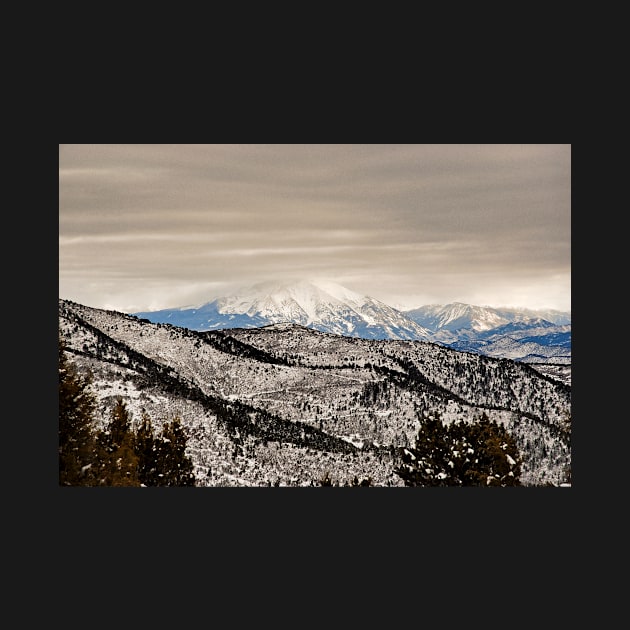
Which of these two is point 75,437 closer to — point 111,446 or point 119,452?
point 111,446

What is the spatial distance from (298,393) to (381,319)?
9.52ft

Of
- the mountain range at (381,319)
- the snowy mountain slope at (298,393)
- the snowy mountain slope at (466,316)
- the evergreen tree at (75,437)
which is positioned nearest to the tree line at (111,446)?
the evergreen tree at (75,437)

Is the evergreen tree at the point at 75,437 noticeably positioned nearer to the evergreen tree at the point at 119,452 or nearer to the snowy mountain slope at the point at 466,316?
the evergreen tree at the point at 119,452

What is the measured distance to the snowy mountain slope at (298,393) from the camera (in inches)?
885

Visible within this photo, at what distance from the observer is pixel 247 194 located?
23.1 meters

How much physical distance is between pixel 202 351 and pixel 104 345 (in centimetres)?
253

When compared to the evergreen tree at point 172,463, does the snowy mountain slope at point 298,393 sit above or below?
above

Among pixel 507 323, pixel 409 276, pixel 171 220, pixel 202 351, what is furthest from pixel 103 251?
pixel 507 323

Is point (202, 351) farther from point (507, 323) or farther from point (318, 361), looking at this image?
point (507, 323)

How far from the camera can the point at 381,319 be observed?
938 inches

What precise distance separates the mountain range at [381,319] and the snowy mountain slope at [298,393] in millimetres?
312

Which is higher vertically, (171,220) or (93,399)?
(171,220)

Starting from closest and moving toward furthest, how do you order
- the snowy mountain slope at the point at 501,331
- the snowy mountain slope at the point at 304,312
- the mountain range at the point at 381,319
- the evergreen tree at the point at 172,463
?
1. the evergreen tree at the point at 172,463
2. the snowy mountain slope at the point at 304,312
3. the mountain range at the point at 381,319
4. the snowy mountain slope at the point at 501,331

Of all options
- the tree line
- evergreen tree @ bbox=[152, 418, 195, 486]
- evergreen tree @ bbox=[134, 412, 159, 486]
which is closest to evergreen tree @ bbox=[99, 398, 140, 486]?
the tree line
